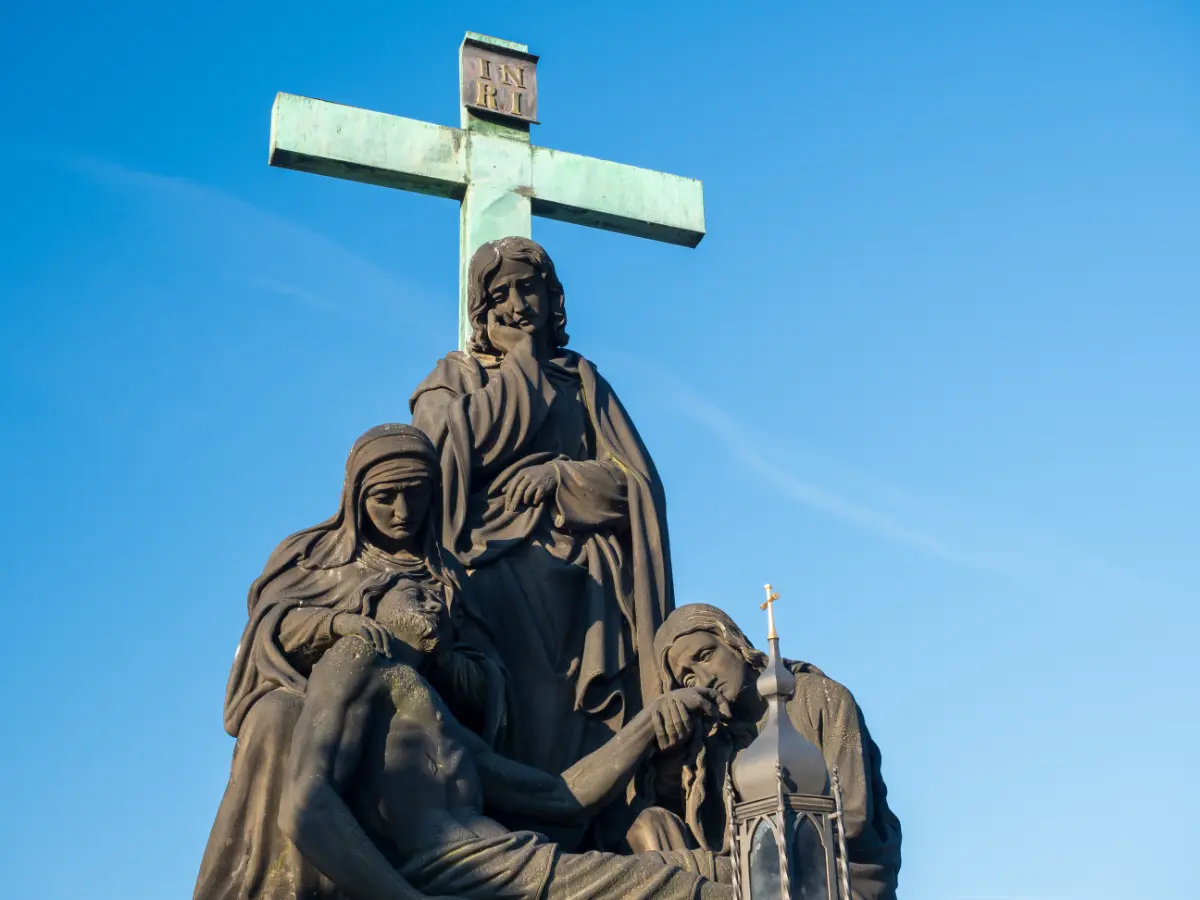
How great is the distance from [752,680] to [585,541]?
1.28m

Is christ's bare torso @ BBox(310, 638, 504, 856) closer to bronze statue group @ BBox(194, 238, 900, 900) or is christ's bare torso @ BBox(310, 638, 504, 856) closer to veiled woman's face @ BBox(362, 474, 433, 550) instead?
bronze statue group @ BBox(194, 238, 900, 900)

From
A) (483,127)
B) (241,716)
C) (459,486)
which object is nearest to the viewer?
(241,716)

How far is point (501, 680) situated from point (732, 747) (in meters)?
1.14

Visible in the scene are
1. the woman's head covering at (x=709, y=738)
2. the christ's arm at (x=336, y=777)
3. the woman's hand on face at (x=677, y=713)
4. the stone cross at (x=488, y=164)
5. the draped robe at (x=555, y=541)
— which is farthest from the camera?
the stone cross at (x=488, y=164)

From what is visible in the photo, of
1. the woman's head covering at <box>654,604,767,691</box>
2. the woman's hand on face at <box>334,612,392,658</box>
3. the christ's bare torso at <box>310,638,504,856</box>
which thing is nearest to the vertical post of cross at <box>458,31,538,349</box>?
the woman's head covering at <box>654,604,767,691</box>

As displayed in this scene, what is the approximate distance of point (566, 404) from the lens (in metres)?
10.3

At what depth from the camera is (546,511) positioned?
971 centimetres

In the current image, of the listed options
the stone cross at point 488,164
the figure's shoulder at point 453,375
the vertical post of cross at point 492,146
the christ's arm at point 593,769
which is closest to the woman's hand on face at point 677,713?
the christ's arm at point 593,769

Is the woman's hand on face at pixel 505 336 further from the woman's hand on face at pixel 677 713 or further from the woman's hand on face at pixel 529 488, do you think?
the woman's hand on face at pixel 677 713

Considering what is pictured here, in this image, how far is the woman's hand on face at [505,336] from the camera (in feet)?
34.1

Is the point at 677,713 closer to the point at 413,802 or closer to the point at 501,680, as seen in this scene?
the point at 501,680

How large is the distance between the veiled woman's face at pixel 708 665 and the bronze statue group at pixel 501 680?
0.01m

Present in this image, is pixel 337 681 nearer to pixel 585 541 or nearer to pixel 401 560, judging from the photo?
pixel 401 560

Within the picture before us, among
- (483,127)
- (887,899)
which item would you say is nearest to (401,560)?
(887,899)
